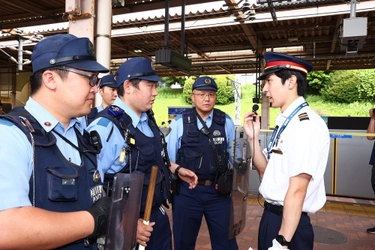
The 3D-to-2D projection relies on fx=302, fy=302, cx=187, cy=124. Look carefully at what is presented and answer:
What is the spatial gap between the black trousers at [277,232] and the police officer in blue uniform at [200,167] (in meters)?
0.99

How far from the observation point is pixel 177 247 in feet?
9.37

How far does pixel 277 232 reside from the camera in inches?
69.6

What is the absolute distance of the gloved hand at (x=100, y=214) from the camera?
1099mm

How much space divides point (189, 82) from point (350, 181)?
87.7 ft

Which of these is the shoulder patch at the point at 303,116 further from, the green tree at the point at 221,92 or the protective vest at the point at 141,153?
the green tree at the point at 221,92

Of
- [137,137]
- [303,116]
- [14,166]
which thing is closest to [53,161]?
[14,166]

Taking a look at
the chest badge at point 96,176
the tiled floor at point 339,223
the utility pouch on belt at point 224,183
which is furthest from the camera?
the tiled floor at point 339,223

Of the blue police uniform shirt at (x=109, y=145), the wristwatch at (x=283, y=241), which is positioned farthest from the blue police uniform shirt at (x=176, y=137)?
the wristwatch at (x=283, y=241)

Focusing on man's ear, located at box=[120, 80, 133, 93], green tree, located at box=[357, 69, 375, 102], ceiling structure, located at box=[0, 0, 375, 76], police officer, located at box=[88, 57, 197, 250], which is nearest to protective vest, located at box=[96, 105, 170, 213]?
police officer, located at box=[88, 57, 197, 250]

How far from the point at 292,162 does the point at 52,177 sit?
1.15m

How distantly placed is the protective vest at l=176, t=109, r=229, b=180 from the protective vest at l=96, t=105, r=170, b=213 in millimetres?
758

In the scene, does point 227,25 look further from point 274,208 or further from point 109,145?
point 274,208

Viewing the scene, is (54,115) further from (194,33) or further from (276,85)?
(194,33)

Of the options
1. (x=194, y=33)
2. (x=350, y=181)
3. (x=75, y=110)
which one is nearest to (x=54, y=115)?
(x=75, y=110)
